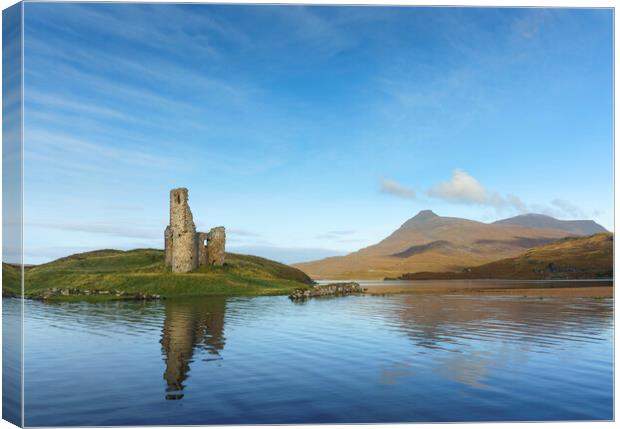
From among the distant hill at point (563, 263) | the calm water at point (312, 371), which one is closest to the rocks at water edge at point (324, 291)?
the calm water at point (312, 371)

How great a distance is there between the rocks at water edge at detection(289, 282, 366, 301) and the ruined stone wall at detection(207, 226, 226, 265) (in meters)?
14.6

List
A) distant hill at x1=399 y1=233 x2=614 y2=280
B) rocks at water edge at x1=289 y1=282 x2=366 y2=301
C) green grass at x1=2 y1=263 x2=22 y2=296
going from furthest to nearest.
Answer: distant hill at x1=399 y1=233 x2=614 y2=280, rocks at water edge at x1=289 y1=282 x2=366 y2=301, green grass at x1=2 y1=263 x2=22 y2=296

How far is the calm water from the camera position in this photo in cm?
1477

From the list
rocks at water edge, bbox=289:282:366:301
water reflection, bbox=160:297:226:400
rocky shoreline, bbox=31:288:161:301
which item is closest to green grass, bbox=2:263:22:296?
water reflection, bbox=160:297:226:400

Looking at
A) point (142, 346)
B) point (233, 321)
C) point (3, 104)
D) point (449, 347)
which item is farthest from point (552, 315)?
point (3, 104)

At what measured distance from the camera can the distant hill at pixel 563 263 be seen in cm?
13512

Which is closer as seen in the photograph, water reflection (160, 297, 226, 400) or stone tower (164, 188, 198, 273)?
water reflection (160, 297, 226, 400)

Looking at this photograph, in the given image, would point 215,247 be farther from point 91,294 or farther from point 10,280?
point 10,280

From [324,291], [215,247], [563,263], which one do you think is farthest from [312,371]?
[563,263]

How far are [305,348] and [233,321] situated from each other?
11.1 meters

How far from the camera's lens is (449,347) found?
963 inches

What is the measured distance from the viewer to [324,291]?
73.1 meters

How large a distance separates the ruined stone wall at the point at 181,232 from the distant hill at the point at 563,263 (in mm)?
97950

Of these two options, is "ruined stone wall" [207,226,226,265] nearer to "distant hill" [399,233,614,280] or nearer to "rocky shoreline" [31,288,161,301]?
"rocky shoreline" [31,288,161,301]
